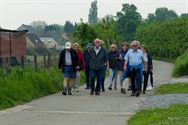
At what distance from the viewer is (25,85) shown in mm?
18203

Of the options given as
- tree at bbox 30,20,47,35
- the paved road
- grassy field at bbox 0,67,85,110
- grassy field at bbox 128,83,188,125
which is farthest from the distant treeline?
tree at bbox 30,20,47,35

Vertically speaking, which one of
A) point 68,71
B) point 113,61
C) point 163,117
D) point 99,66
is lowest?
point 163,117

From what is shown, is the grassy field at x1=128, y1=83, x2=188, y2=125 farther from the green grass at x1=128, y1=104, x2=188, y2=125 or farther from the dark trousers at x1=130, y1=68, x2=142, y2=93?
the dark trousers at x1=130, y1=68, x2=142, y2=93

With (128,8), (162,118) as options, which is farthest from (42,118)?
(128,8)

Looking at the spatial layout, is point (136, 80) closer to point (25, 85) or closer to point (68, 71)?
point (68, 71)

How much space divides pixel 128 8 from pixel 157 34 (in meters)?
40.4

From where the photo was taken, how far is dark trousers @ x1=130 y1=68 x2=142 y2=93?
61.6 ft

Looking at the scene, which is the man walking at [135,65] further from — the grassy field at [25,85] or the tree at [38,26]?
the tree at [38,26]

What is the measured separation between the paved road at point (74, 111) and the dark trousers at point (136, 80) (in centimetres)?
31

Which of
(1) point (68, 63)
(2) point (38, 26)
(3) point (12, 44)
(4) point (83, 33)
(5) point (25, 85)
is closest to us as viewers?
(5) point (25, 85)

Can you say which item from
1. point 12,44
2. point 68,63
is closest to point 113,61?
point 68,63

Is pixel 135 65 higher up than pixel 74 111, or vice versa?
pixel 135 65

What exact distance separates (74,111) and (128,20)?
8961 centimetres

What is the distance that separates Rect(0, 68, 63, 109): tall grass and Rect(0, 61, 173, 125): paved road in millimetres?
383
